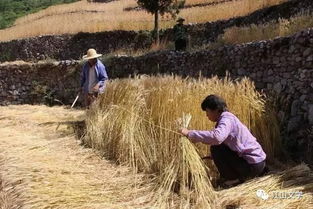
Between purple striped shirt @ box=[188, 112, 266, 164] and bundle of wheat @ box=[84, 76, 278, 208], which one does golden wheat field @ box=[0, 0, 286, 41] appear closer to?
bundle of wheat @ box=[84, 76, 278, 208]

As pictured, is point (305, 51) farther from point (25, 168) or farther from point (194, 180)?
point (25, 168)

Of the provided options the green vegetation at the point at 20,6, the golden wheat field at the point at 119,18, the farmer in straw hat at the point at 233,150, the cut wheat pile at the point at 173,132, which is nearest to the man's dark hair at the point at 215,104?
the farmer in straw hat at the point at 233,150

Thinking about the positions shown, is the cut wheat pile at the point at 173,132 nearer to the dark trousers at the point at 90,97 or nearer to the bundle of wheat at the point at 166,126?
the bundle of wheat at the point at 166,126

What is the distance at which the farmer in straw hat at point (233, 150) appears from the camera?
392 cm

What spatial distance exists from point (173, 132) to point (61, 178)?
3.48 ft

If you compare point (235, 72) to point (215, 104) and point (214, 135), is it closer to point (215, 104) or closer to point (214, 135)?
point (215, 104)

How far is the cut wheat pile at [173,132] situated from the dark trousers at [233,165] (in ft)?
0.53

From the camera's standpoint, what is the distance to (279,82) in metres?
5.77

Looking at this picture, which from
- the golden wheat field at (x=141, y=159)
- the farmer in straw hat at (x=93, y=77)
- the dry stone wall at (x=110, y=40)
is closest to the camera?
the golden wheat field at (x=141, y=159)

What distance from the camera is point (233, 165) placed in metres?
3.99

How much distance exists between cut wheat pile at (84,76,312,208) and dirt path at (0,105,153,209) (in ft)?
0.61

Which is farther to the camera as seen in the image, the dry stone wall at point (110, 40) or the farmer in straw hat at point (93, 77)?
the dry stone wall at point (110, 40)

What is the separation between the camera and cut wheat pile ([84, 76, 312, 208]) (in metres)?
3.73

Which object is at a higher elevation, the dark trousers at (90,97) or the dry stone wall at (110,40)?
the dry stone wall at (110,40)
